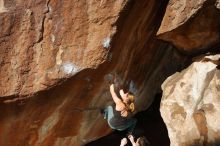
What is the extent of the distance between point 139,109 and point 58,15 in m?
1.93

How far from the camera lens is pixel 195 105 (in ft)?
15.2

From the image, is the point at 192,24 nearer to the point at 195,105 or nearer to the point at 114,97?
the point at 195,105

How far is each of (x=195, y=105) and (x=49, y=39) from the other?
162 centimetres

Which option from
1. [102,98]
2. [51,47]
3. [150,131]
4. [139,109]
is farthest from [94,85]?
[150,131]

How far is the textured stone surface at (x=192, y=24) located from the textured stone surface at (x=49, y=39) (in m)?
0.54

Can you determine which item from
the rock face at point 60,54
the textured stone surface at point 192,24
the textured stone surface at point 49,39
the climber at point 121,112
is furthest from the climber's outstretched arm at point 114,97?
the textured stone surface at point 192,24

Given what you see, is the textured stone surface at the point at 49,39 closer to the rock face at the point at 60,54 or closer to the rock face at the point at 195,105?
the rock face at the point at 60,54

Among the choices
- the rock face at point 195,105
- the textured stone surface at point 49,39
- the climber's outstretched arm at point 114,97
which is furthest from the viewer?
the rock face at point 195,105

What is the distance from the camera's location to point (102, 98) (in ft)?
16.0

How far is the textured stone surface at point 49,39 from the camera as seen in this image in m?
4.18

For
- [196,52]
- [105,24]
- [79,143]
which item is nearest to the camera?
[105,24]

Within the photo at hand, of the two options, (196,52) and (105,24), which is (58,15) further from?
(196,52)

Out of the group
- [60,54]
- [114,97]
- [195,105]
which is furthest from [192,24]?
[60,54]

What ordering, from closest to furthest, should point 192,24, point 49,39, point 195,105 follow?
1. point 49,39
2. point 192,24
3. point 195,105
